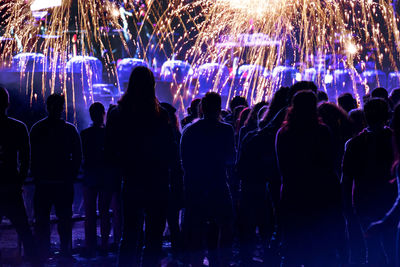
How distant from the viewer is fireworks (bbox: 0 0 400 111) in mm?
15673

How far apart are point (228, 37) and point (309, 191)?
1399 centimetres

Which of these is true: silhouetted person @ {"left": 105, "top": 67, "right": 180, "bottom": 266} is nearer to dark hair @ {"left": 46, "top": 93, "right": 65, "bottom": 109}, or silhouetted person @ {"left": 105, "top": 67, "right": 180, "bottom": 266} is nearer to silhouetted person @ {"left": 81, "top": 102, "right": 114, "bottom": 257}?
dark hair @ {"left": 46, "top": 93, "right": 65, "bottom": 109}

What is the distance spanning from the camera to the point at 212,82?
17750 millimetres

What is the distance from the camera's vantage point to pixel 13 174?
4781 millimetres

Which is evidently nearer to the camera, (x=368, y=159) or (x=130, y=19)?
(x=368, y=159)

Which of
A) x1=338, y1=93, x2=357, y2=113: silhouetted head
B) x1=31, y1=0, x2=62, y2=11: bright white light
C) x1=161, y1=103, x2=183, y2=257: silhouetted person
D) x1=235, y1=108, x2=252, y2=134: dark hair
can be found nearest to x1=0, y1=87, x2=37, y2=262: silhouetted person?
x1=161, y1=103, x2=183, y2=257: silhouetted person

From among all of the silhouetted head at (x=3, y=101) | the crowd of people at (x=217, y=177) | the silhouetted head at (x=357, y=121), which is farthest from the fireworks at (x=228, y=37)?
the silhouetted head at (x=357, y=121)

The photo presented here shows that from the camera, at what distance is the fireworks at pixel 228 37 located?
1567cm

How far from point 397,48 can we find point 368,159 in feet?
83.0

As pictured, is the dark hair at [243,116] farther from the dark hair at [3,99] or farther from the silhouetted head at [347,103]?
the dark hair at [3,99]

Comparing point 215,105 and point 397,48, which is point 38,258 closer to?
point 215,105

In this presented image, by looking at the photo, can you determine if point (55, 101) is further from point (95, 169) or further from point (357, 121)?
point (357, 121)

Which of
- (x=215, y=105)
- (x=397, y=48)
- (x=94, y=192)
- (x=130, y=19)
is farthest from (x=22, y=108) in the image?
(x=397, y=48)

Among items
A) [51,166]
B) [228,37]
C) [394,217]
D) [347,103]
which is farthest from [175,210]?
[228,37]
